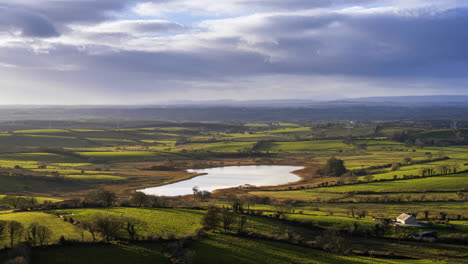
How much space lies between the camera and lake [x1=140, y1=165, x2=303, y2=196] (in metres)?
106

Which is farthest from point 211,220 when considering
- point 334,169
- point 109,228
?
point 334,169

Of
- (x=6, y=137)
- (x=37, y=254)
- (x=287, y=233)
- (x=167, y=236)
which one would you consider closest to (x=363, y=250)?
(x=287, y=233)

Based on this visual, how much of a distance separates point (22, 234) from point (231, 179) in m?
78.4

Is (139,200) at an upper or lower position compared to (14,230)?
lower

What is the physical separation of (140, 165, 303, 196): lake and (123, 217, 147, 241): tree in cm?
4656

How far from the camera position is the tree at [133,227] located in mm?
46719

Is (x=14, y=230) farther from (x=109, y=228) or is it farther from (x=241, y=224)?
(x=241, y=224)

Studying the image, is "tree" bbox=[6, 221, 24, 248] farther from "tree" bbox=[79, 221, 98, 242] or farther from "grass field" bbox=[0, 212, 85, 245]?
"tree" bbox=[79, 221, 98, 242]

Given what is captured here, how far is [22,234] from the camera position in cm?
4569

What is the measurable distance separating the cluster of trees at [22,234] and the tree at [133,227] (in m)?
8.31

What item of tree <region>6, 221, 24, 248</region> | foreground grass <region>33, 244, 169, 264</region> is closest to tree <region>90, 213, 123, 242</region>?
foreground grass <region>33, 244, 169, 264</region>

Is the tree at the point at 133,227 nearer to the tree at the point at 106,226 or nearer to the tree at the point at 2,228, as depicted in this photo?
the tree at the point at 106,226

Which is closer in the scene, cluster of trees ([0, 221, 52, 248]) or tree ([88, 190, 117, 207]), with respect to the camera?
Answer: cluster of trees ([0, 221, 52, 248])

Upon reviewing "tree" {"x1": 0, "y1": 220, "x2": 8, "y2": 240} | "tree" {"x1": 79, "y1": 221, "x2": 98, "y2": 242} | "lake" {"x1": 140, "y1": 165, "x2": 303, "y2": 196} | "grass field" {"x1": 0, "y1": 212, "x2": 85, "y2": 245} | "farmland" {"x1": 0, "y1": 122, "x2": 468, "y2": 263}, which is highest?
"tree" {"x1": 0, "y1": 220, "x2": 8, "y2": 240}
